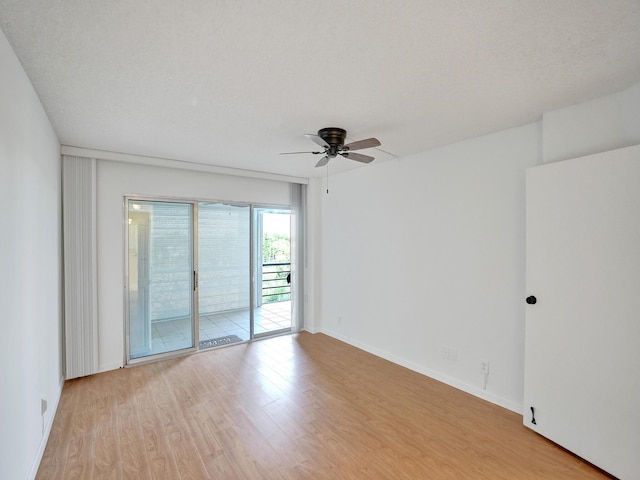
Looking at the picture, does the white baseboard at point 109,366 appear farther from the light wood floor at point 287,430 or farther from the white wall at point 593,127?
the white wall at point 593,127

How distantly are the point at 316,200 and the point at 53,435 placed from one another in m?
4.15

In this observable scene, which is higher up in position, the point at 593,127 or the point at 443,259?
the point at 593,127

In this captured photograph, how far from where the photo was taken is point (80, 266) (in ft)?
11.7

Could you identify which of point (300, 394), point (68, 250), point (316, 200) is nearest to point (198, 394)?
point (300, 394)

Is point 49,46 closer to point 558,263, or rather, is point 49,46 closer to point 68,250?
point 68,250

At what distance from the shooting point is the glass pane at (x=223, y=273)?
454 centimetres

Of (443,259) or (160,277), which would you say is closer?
(443,259)

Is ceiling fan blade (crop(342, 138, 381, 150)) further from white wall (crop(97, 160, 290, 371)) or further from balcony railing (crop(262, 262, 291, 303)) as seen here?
balcony railing (crop(262, 262, 291, 303))

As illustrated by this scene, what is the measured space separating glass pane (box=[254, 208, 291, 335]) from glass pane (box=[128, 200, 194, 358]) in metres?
1.27

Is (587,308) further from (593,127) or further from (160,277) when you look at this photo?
(160,277)

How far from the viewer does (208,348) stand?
4.46 metres

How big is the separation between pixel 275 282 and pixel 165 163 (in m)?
3.62

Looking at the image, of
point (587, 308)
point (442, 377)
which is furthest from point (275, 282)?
point (587, 308)

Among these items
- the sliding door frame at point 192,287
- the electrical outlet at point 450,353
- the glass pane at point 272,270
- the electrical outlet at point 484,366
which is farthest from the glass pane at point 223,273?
the electrical outlet at point 484,366
